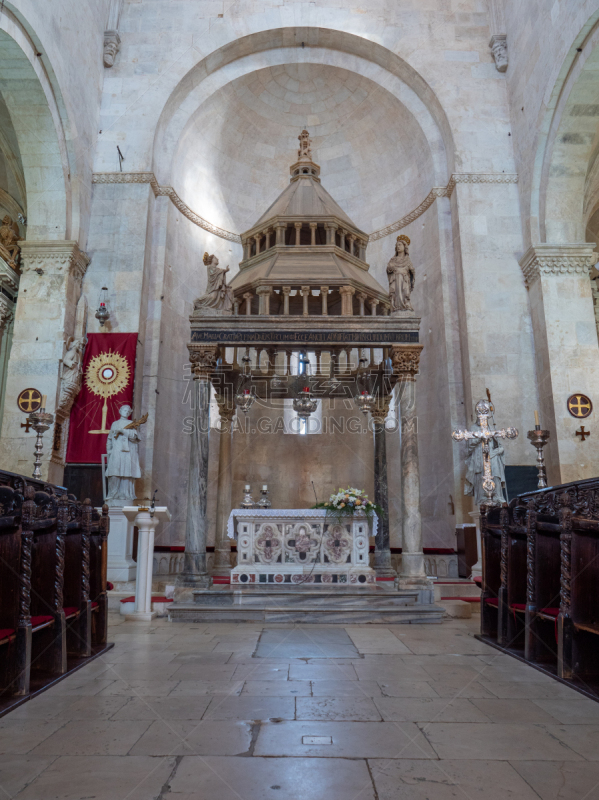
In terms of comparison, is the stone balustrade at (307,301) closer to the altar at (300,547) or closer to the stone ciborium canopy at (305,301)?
the stone ciborium canopy at (305,301)

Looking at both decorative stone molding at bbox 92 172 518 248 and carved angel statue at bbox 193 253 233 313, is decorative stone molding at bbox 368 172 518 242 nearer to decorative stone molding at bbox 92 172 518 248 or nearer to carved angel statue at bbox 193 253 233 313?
decorative stone molding at bbox 92 172 518 248

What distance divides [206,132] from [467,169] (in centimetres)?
739

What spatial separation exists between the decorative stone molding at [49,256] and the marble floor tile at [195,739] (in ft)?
39.8

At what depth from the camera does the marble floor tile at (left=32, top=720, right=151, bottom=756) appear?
3545 millimetres

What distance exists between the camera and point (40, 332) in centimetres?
1368

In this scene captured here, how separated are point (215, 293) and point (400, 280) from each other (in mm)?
3170


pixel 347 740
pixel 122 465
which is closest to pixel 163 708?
pixel 347 740

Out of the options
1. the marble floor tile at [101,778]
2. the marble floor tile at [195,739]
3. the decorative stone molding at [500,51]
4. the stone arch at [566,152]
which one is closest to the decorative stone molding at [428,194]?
the stone arch at [566,152]

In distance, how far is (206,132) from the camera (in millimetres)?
17516

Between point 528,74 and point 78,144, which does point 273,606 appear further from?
point 528,74

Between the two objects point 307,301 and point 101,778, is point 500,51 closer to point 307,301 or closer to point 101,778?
point 307,301

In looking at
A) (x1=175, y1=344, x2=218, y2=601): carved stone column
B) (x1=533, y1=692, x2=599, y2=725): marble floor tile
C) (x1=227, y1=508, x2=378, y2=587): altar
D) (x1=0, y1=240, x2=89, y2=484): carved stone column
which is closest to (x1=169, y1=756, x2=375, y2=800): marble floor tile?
(x1=533, y1=692, x2=599, y2=725): marble floor tile

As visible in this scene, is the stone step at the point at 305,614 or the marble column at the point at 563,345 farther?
the marble column at the point at 563,345

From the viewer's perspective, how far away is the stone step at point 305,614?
8.75 metres
